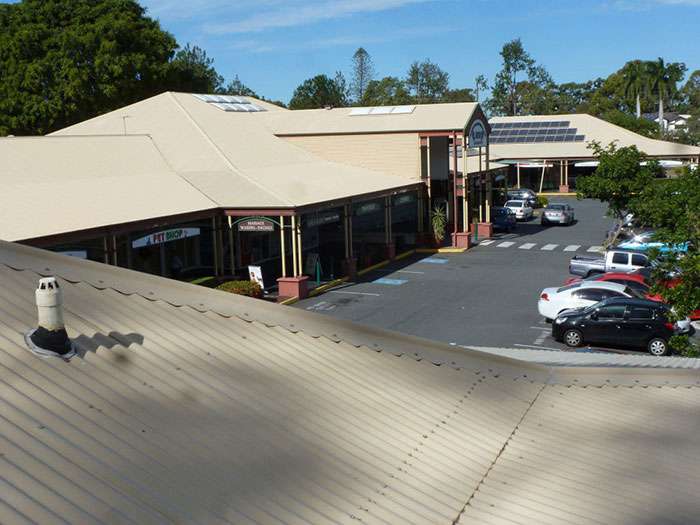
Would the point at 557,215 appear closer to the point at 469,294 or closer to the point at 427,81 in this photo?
the point at 469,294

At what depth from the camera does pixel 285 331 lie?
10047mm

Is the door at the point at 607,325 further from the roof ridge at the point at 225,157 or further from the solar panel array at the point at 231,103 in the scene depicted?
the solar panel array at the point at 231,103

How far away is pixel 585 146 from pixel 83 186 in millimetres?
55646

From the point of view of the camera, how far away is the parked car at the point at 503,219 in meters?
51.2

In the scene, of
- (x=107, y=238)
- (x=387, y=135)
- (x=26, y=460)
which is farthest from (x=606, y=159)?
(x=26, y=460)

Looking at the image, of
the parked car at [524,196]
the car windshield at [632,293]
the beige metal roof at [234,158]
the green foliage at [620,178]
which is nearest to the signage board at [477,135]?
the beige metal roof at [234,158]

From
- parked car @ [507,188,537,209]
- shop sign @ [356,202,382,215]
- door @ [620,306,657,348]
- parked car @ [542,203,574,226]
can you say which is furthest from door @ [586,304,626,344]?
parked car @ [507,188,537,209]

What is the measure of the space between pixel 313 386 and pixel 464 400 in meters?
1.96

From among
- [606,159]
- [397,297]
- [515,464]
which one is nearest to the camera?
[515,464]

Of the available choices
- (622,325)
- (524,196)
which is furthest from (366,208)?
(524,196)

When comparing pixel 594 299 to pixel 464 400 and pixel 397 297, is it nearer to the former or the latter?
pixel 397 297

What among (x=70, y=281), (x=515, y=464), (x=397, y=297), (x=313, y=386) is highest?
(x=70, y=281)

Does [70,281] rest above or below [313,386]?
above

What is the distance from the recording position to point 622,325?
23.7 metres
